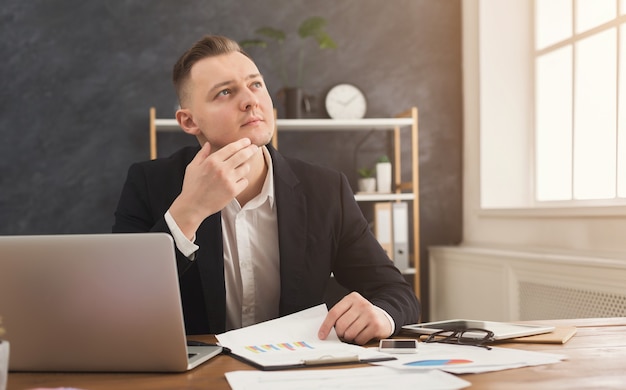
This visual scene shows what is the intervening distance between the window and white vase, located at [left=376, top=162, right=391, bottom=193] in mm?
782

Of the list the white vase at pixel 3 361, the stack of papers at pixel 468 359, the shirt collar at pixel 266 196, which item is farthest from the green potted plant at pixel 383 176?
the white vase at pixel 3 361

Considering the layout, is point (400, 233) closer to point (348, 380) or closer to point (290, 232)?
point (290, 232)

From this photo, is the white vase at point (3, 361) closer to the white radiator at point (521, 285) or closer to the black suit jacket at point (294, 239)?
the black suit jacket at point (294, 239)

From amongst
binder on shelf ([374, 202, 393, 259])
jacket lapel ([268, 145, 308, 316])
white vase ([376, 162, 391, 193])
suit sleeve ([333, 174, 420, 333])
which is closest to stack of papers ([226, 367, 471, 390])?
suit sleeve ([333, 174, 420, 333])

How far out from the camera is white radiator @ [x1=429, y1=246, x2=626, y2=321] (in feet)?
8.58

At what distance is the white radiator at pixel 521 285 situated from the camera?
2.62 meters

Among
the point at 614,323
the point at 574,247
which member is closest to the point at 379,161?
the point at 574,247

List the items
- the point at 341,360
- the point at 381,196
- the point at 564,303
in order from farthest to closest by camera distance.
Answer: the point at 381,196 → the point at 564,303 → the point at 341,360

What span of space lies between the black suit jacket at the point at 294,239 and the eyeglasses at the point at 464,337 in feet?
0.93

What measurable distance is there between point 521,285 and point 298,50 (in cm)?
179

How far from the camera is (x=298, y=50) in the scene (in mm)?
3922

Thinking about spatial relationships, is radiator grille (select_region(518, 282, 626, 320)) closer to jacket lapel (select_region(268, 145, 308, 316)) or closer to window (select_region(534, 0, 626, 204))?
window (select_region(534, 0, 626, 204))

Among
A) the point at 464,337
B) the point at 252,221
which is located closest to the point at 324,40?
the point at 252,221

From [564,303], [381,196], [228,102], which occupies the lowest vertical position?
[564,303]
